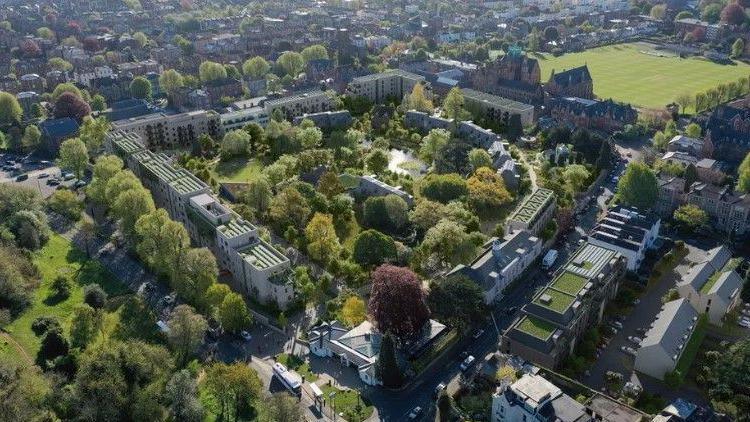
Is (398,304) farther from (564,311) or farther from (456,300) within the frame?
(564,311)

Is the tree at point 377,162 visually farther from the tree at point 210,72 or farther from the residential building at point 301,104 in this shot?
the tree at point 210,72

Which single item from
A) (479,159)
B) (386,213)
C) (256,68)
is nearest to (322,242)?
(386,213)

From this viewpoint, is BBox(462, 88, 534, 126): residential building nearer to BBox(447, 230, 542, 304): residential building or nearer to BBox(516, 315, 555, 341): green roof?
BBox(447, 230, 542, 304): residential building

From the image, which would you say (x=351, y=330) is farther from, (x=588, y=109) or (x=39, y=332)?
(x=588, y=109)

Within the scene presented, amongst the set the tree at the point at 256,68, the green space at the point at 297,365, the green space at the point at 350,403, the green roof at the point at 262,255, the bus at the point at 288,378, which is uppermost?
the green roof at the point at 262,255

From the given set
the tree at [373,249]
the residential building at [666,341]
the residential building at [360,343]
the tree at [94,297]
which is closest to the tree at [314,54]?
the tree at [373,249]
